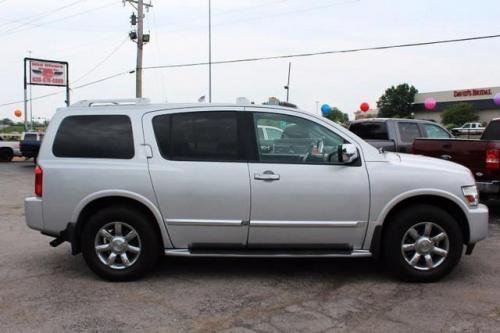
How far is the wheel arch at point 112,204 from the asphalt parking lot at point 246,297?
49cm

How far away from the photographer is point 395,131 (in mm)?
12070

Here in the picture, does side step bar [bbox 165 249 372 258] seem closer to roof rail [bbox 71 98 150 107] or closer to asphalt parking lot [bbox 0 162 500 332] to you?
asphalt parking lot [bbox 0 162 500 332]

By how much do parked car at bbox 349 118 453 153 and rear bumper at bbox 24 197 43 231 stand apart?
316 inches

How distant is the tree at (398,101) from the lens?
291 feet

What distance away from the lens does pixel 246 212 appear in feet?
16.7

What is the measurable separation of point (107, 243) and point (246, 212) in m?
1.43

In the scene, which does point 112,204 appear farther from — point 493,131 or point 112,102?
point 493,131

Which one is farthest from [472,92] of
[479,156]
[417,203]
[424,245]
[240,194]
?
[240,194]

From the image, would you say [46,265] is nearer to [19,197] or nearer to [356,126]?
[19,197]

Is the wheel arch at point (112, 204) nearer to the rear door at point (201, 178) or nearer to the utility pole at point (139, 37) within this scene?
the rear door at point (201, 178)

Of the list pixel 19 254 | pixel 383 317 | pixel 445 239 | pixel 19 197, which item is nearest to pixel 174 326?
pixel 383 317

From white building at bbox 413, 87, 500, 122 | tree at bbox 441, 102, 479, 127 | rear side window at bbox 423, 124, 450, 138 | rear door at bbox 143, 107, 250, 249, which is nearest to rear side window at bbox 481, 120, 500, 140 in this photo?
rear side window at bbox 423, 124, 450, 138

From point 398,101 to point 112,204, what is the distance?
89.2 metres

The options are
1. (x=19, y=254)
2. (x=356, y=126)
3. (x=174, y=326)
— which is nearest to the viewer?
(x=174, y=326)
